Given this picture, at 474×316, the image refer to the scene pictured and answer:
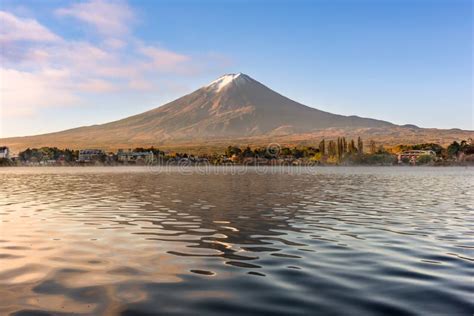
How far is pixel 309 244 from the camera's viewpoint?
1798 centimetres

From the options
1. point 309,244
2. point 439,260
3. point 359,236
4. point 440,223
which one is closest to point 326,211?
point 440,223

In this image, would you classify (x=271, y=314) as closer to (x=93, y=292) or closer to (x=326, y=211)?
(x=93, y=292)

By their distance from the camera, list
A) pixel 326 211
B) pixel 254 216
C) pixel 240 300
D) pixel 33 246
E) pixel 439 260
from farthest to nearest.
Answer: pixel 326 211 < pixel 254 216 < pixel 33 246 < pixel 439 260 < pixel 240 300

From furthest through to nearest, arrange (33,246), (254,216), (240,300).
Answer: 1. (254,216)
2. (33,246)
3. (240,300)

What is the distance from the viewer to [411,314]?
32.5ft

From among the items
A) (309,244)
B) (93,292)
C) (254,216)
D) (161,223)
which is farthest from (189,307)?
(254,216)

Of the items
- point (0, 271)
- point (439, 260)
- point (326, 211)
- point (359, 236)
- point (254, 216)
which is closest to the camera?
point (0, 271)

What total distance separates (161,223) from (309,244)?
9.39m

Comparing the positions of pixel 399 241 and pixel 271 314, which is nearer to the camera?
pixel 271 314

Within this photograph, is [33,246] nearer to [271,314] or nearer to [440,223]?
[271,314]

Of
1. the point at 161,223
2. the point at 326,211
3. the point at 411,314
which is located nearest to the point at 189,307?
the point at 411,314

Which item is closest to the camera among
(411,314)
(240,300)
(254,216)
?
(411,314)

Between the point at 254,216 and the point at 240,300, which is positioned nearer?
the point at 240,300

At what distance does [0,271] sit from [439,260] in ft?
43.9
